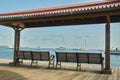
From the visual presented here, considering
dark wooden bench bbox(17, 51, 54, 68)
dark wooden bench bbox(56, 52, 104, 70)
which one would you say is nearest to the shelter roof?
dark wooden bench bbox(17, 51, 54, 68)

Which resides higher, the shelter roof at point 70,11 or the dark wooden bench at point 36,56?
the shelter roof at point 70,11

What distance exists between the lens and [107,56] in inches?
Result: 282

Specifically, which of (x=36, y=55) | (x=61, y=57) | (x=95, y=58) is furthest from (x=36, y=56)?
(x=95, y=58)

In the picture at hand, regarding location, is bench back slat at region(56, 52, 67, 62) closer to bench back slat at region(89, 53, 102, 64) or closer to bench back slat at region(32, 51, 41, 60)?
bench back slat at region(32, 51, 41, 60)

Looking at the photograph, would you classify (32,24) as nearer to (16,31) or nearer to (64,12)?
(16,31)

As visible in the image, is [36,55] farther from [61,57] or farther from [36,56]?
[61,57]

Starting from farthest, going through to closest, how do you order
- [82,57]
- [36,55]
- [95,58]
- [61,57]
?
[36,55]
[61,57]
[82,57]
[95,58]

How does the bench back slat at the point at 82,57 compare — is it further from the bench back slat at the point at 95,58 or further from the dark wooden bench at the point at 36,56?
the dark wooden bench at the point at 36,56

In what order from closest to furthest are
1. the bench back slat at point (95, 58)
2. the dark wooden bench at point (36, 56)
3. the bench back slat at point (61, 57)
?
1. the bench back slat at point (95, 58)
2. the bench back slat at point (61, 57)
3. the dark wooden bench at point (36, 56)

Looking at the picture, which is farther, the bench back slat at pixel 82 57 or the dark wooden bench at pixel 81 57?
the bench back slat at pixel 82 57

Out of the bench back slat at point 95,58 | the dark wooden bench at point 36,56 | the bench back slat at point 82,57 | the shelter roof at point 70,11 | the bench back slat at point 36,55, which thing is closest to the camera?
the shelter roof at point 70,11

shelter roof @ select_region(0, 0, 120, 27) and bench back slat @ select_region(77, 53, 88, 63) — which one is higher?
shelter roof @ select_region(0, 0, 120, 27)

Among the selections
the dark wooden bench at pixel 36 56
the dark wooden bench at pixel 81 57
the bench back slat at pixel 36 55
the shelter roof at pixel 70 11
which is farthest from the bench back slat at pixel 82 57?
the bench back slat at pixel 36 55

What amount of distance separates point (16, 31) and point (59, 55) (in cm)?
301
